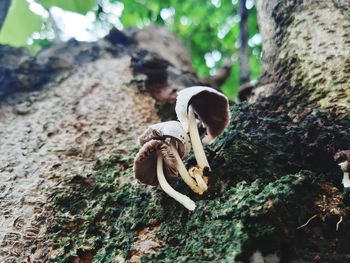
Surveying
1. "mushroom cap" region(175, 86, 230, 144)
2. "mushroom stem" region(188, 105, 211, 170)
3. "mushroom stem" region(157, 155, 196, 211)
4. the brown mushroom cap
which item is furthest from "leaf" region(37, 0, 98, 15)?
the brown mushroom cap

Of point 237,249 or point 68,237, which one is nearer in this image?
point 237,249

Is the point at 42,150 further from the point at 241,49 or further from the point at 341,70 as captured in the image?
the point at 241,49

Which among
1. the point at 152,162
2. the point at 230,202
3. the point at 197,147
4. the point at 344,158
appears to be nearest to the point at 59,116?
the point at 152,162

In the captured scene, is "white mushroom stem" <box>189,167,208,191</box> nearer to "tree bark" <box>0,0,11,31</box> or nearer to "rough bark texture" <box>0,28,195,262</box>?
"rough bark texture" <box>0,28,195,262</box>

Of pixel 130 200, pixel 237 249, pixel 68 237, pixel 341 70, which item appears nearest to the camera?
pixel 237 249

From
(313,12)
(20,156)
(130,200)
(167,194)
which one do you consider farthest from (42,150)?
(313,12)

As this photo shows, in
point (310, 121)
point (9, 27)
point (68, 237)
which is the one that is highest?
point (9, 27)

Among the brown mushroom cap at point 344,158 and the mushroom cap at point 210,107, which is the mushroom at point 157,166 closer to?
the mushroom cap at point 210,107
